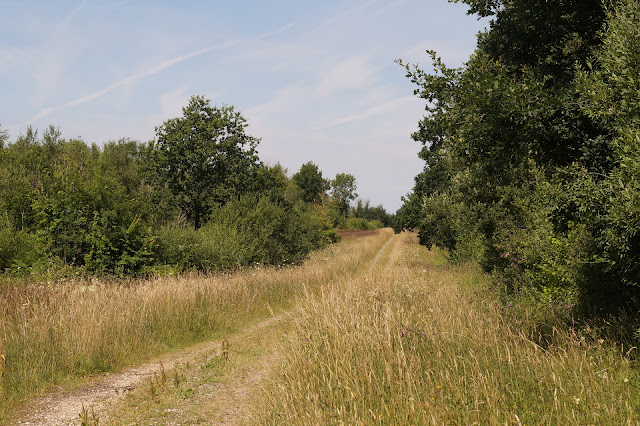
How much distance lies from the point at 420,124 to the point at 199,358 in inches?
893

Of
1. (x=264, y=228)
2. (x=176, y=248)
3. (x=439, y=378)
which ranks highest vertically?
(x=264, y=228)

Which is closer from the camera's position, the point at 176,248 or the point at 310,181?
the point at 176,248

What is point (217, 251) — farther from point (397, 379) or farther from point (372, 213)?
point (372, 213)

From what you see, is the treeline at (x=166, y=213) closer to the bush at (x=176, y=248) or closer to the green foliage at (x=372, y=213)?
the bush at (x=176, y=248)

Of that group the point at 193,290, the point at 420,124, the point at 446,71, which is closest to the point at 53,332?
the point at 193,290

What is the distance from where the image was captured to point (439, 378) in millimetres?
5238

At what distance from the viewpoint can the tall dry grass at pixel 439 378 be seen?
4352 mm

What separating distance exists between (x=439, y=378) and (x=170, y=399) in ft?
14.0

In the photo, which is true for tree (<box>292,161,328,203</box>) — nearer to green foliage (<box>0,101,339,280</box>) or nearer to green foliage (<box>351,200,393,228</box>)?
green foliage (<box>351,200,393,228</box>)

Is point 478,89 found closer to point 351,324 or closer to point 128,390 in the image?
point 351,324

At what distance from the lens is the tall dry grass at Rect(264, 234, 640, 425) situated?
14.3 feet

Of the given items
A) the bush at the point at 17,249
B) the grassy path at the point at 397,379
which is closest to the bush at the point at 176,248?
the bush at the point at 17,249

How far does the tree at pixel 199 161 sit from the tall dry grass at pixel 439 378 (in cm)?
2330

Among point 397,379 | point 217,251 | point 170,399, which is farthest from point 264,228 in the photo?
point 397,379
